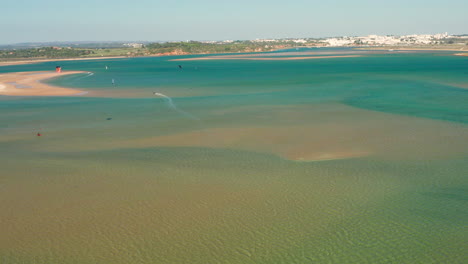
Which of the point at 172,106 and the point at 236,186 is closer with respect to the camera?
the point at 236,186

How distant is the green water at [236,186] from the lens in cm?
1348

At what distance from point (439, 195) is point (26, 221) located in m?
16.4

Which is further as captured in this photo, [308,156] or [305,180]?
[308,156]

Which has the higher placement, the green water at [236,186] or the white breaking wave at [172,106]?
the white breaking wave at [172,106]

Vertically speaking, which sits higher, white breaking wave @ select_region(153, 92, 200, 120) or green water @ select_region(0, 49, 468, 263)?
white breaking wave @ select_region(153, 92, 200, 120)

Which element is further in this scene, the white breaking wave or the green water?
the white breaking wave

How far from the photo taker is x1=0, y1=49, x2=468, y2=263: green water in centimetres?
1348

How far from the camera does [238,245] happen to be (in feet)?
44.6

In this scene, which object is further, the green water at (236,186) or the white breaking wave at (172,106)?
the white breaking wave at (172,106)

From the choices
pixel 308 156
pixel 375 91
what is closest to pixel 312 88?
pixel 375 91

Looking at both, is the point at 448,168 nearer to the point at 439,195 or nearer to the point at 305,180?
the point at 439,195

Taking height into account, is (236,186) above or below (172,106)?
below

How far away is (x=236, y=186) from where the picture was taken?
18.6m

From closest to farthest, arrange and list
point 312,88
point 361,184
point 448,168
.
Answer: point 361,184, point 448,168, point 312,88
